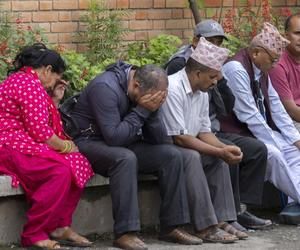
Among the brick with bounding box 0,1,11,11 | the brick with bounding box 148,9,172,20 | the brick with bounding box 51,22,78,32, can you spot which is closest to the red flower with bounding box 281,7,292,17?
the brick with bounding box 148,9,172,20

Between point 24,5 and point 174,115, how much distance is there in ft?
8.73

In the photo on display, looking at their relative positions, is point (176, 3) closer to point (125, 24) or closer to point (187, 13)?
point (187, 13)

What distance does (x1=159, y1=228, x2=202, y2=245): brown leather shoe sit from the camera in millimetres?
7164

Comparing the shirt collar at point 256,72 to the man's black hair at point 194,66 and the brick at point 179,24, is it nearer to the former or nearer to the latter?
the man's black hair at point 194,66

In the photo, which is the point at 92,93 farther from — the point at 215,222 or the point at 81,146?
the point at 215,222

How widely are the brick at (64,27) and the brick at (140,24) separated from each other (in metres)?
0.61

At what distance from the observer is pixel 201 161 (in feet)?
24.2

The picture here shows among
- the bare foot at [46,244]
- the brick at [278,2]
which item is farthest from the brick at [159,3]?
the bare foot at [46,244]

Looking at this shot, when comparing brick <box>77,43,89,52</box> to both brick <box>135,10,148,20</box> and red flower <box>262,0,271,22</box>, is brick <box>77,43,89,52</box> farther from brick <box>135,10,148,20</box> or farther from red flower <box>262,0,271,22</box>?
red flower <box>262,0,271,22</box>

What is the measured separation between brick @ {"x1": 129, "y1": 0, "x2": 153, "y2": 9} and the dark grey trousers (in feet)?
9.73

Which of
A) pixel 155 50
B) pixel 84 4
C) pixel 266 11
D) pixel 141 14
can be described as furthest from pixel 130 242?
pixel 266 11

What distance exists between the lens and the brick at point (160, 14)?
10.1m

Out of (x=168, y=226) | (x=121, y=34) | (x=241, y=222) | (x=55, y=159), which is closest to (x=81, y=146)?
(x=55, y=159)

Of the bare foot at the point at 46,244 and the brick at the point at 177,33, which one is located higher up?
the brick at the point at 177,33
